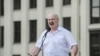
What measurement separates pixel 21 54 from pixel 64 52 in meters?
40.0

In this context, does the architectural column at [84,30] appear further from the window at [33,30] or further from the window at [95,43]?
the window at [33,30]

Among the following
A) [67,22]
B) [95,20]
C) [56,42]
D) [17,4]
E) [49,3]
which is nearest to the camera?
[56,42]

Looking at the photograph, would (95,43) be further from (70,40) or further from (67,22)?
(70,40)

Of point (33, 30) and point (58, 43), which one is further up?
point (58, 43)

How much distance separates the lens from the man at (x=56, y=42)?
652 cm

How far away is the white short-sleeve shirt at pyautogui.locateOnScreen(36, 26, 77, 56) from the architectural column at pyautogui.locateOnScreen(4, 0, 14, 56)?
4064 centimetres

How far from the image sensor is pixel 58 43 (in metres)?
6.58

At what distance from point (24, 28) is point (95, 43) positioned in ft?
30.3

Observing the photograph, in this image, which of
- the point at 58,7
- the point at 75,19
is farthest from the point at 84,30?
the point at 58,7

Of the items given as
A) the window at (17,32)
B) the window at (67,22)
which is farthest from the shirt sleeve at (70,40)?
the window at (17,32)

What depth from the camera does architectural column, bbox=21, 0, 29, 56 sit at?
151ft

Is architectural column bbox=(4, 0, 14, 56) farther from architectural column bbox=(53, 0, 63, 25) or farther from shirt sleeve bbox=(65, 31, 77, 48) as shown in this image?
shirt sleeve bbox=(65, 31, 77, 48)

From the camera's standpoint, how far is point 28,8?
153 feet

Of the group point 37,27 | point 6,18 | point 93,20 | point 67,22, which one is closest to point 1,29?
point 6,18
